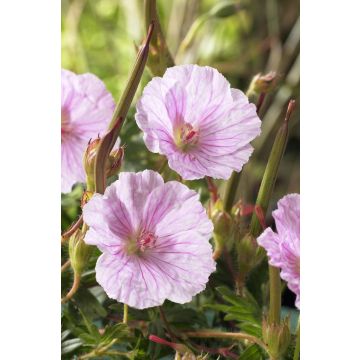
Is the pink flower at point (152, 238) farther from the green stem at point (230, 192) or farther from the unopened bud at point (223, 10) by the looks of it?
the unopened bud at point (223, 10)

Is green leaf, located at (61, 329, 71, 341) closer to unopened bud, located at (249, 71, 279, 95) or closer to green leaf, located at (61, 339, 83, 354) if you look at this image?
green leaf, located at (61, 339, 83, 354)

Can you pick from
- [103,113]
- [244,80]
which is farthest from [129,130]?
[244,80]

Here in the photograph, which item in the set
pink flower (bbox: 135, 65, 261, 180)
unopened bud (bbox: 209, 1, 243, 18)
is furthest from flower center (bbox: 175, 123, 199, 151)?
unopened bud (bbox: 209, 1, 243, 18)

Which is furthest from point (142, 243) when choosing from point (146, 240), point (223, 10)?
point (223, 10)

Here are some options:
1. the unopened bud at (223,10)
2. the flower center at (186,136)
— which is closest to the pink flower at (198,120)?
the flower center at (186,136)

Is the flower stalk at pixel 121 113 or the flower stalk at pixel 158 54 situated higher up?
the flower stalk at pixel 158 54

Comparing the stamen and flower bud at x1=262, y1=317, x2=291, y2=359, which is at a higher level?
the stamen
